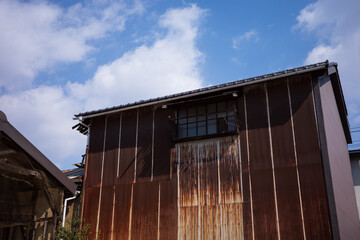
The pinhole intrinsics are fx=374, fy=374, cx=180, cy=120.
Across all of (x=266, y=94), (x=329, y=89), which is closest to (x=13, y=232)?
(x=266, y=94)

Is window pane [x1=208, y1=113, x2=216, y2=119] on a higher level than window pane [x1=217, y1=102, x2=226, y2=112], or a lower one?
lower

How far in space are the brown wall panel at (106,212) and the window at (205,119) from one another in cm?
367

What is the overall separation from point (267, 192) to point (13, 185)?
8318 millimetres

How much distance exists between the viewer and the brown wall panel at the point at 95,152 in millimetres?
15570

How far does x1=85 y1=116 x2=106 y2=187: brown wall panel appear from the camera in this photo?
15570 millimetres

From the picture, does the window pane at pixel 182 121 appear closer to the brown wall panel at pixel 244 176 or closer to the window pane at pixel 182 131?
the window pane at pixel 182 131

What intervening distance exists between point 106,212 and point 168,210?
275 centimetres

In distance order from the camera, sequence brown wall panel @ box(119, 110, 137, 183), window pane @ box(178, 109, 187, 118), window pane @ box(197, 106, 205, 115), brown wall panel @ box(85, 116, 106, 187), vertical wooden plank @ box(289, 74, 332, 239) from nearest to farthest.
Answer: vertical wooden plank @ box(289, 74, 332, 239), window pane @ box(197, 106, 205, 115), window pane @ box(178, 109, 187, 118), brown wall panel @ box(119, 110, 137, 183), brown wall panel @ box(85, 116, 106, 187)

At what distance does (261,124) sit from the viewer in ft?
42.7

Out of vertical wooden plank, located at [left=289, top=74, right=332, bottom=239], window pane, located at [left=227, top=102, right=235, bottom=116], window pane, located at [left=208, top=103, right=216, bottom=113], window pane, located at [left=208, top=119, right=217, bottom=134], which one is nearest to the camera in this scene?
vertical wooden plank, located at [left=289, top=74, right=332, bottom=239]

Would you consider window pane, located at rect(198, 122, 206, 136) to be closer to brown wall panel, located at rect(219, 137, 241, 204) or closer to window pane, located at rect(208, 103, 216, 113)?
window pane, located at rect(208, 103, 216, 113)

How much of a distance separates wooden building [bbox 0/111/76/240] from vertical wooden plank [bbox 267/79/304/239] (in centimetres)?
711

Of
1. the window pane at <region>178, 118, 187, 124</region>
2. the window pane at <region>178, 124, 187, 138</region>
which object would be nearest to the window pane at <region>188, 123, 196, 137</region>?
the window pane at <region>178, 124, 187, 138</region>

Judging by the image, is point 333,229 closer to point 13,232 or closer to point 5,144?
point 5,144
